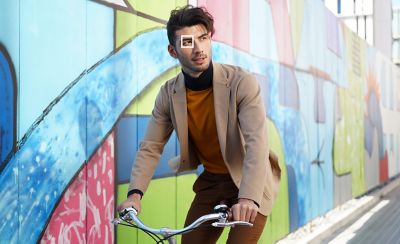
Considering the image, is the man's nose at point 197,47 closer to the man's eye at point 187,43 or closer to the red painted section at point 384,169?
the man's eye at point 187,43

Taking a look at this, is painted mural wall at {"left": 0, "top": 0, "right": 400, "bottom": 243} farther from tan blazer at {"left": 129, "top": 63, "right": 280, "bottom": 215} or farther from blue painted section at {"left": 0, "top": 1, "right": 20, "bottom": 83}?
tan blazer at {"left": 129, "top": 63, "right": 280, "bottom": 215}

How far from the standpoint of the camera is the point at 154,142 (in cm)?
289

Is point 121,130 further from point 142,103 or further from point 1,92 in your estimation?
point 1,92

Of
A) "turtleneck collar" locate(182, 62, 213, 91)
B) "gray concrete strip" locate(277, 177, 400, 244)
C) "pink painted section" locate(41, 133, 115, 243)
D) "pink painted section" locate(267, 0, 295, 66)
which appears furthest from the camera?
"gray concrete strip" locate(277, 177, 400, 244)

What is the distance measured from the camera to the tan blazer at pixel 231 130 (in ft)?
8.60

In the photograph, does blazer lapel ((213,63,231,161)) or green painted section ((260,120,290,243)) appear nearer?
blazer lapel ((213,63,231,161))

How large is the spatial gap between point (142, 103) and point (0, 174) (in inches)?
59.7

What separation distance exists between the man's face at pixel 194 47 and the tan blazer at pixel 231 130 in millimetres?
124

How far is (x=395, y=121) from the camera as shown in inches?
701

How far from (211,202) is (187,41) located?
0.84 m

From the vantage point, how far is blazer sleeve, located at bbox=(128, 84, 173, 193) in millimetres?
2779

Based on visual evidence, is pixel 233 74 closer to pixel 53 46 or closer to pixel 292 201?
pixel 53 46

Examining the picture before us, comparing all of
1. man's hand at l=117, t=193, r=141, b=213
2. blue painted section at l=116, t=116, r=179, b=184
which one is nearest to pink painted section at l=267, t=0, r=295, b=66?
blue painted section at l=116, t=116, r=179, b=184

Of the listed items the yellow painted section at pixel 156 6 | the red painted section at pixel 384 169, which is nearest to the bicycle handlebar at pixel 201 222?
the yellow painted section at pixel 156 6
